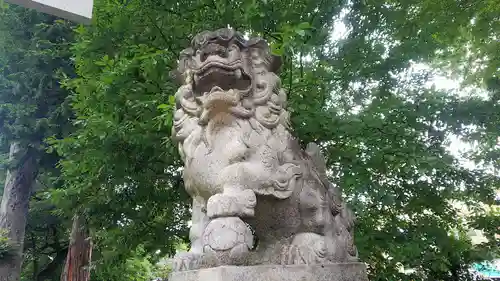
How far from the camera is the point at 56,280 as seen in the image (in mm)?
11383

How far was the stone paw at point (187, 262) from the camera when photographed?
226 cm

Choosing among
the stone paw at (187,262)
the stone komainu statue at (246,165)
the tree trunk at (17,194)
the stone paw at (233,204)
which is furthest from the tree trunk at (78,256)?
the stone paw at (233,204)

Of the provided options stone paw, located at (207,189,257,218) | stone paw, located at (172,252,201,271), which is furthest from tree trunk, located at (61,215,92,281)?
stone paw, located at (207,189,257,218)

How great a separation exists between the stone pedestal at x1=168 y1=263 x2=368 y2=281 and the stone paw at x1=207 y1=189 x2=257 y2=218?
0.96ft

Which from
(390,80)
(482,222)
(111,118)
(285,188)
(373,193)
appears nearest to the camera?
(285,188)

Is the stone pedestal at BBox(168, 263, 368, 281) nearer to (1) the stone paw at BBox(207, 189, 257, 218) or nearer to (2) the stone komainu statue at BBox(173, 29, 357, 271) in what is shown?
(2) the stone komainu statue at BBox(173, 29, 357, 271)

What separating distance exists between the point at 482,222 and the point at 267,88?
187 inches

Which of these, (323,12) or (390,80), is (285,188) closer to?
(323,12)

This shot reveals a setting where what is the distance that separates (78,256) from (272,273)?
6.40 meters

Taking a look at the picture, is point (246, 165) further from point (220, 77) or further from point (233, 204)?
point (220, 77)

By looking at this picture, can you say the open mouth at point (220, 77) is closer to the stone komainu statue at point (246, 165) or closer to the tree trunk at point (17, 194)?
the stone komainu statue at point (246, 165)

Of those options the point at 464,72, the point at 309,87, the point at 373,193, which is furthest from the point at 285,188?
the point at 464,72

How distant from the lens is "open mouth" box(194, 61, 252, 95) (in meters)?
2.69

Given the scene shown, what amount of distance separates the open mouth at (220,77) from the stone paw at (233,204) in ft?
2.49
